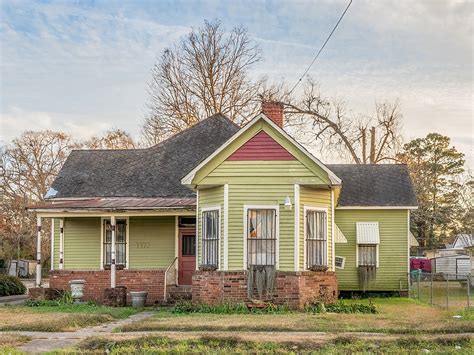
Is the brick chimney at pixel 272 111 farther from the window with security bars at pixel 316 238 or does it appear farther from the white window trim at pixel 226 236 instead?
the white window trim at pixel 226 236

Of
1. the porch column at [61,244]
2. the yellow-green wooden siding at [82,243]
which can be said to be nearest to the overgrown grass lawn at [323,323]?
the yellow-green wooden siding at [82,243]

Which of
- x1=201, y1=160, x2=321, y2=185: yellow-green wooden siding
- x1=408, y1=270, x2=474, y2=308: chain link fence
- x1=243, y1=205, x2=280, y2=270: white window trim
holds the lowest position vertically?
x1=408, y1=270, x2=474, y2=308: chain link fence

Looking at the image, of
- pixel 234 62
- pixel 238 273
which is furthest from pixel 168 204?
pixel 234 62

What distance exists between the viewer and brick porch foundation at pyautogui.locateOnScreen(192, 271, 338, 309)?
1977cm

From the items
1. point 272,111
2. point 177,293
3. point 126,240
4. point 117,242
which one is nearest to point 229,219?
point 177,293

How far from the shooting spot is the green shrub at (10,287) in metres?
30.1

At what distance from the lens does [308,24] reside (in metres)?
23.0

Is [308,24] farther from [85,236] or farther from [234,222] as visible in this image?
[85,236]

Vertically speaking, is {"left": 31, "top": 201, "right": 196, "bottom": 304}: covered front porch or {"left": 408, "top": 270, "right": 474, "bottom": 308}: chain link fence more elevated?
{"left": 31, "top": 201, "right": 196, "bottom": 304}: covered front porch

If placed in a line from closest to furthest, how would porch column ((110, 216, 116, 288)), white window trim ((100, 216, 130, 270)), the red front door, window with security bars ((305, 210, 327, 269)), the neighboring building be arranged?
window with security bars ((305, 210, 327, 269)) < porch column ((110, 216, 116, 288)) < the red front door < white window trim ((100, 216, 130, 270)) < the neighboring building

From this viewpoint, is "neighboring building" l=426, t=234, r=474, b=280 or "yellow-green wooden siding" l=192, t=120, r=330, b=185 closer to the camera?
"yellow-green wooden siding" l=192, t=120, r=330, b=185

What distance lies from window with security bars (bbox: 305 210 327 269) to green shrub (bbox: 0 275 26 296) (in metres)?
15.3

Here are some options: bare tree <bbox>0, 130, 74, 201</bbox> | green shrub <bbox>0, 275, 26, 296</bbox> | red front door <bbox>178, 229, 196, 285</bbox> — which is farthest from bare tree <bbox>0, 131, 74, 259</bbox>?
red front door <bbox>178, 229, 196, 285</bbox>

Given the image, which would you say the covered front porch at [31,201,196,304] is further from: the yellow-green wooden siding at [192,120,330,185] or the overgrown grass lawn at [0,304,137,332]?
the yellow-green wooden siding at [192,120,330,185]
